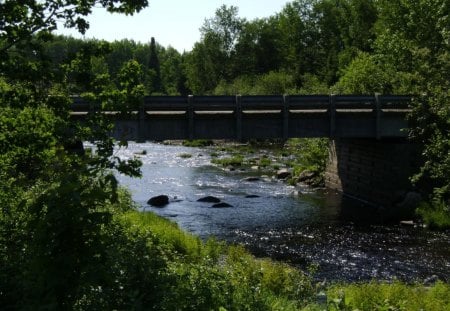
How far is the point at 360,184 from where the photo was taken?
1303 inches

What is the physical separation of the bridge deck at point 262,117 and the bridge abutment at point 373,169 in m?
1.32

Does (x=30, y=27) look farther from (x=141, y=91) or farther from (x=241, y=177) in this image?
(x=241, y=177)

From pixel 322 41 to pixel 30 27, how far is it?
81.4m

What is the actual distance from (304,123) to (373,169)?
6.41 m

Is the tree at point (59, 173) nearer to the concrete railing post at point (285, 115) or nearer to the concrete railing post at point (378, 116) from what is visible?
the concrete railing post at point (285, 115)

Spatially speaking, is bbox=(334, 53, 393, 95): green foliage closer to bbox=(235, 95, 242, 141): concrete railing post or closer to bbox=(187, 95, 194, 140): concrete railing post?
bbox=(235, 95, 242, 141): concrete railing post

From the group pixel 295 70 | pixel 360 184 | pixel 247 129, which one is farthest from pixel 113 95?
pixel 295 70

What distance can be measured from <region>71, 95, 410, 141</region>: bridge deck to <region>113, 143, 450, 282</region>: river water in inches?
165

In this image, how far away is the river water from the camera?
19.3 metres

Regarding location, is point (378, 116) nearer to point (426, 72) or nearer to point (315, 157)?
point (426, 72)

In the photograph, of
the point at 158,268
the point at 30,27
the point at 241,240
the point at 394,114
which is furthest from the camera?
the point at 394,114

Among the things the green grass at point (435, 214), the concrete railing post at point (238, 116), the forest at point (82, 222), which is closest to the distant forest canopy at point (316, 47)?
the green grass at point (435, 214)

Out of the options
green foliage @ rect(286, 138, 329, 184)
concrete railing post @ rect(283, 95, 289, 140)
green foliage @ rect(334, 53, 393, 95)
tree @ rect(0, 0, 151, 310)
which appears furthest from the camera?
green foliage @ rect(286, 138, 329, 184)

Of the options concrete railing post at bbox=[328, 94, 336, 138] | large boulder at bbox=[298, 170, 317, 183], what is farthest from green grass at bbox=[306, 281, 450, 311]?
large boulder at bbox=[298, 170, 317, 183]
